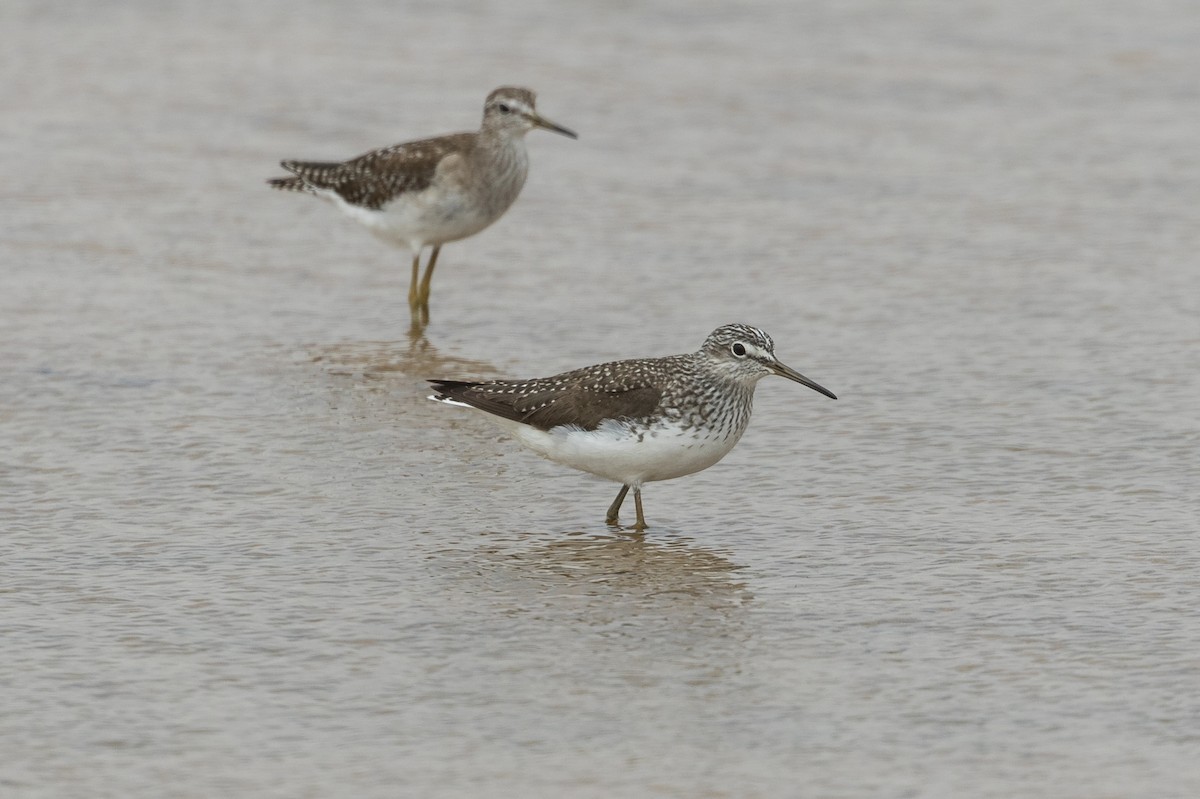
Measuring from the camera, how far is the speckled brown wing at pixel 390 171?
14.2 m

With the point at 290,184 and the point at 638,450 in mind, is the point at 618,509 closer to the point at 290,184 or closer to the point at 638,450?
the point at 638,450

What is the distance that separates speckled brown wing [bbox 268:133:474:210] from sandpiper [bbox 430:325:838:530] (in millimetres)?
4491

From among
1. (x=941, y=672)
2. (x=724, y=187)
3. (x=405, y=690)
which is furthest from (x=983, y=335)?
(x=405, y=690)

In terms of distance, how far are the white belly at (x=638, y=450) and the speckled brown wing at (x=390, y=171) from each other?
16.1 ft

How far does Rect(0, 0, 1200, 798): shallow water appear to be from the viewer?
7.23 metres

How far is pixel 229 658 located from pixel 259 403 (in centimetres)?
399

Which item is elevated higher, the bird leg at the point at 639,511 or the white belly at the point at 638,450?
the white belly at the point at 638,450

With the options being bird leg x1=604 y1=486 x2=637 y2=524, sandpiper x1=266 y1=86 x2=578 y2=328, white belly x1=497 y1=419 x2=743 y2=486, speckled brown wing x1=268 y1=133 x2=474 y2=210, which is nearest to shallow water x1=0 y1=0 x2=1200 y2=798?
bird leg x1=604 y1=486 x2=637 y2=524

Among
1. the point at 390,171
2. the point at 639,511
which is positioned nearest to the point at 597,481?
the point at 639,511

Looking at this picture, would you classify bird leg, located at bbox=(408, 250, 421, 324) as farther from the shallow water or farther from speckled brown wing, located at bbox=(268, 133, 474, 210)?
speckled brown wing, located at bbox=(268, 133, 474, 210)

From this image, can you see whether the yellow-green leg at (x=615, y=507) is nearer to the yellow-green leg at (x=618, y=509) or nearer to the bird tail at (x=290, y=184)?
the yellow-green leg at (x=618, y=509)

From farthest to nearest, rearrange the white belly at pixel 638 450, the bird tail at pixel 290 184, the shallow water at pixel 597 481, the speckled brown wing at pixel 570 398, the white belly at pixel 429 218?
1. the bird tail at pixel 290 184
2. the white belly at pixel 429 218
3. the speckled brown wing at pixel 570 398
4. the white belly at pixel 638 450
5. the shallow water at pixel 597 481

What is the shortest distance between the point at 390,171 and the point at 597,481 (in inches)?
174

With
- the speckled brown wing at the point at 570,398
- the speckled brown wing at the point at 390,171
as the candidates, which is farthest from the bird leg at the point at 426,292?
the speckled brown wing at the point at 570,398
